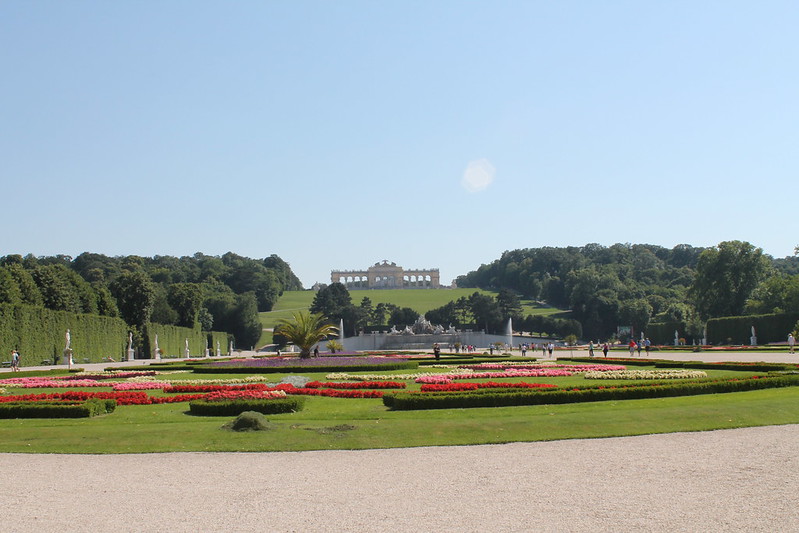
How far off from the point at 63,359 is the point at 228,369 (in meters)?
20.3

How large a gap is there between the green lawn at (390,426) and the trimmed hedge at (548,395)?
1.56 feet

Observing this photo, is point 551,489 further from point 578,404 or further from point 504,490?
point 578,404

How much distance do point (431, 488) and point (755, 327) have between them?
53622 mm

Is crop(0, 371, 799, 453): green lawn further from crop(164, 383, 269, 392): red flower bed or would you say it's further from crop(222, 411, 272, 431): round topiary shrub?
crop(164, 383, 269, 392): red flower bed

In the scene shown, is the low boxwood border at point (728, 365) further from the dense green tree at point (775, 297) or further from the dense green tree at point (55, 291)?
the dense green tree at point (55, 291)

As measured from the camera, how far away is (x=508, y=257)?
16638 cm

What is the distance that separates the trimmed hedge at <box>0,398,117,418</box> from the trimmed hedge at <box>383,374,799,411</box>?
5351mm

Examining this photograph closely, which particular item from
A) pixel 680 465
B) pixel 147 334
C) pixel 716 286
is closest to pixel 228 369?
pixel 680 465

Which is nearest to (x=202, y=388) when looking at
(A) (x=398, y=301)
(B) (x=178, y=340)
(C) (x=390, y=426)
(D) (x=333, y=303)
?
(C) (x=390, y=426)

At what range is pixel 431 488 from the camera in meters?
7.92

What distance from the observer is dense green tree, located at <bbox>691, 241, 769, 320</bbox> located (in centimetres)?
7088

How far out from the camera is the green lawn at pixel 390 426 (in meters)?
10.7

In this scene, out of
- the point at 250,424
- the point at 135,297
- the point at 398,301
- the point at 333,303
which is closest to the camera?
the point at 250,424

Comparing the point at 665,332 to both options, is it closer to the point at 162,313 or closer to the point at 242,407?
the point at 162,313
